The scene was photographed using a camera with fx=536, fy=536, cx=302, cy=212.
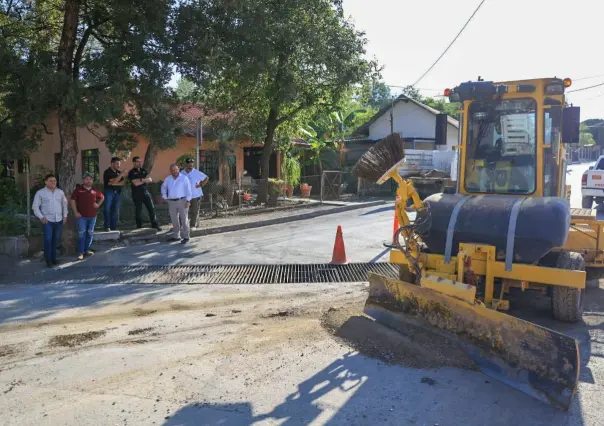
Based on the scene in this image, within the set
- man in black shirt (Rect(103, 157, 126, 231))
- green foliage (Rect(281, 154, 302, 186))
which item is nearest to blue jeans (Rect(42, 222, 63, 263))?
man in black shirt (Rect(103, 157, 126, 231))

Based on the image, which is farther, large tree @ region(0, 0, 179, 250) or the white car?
the white car

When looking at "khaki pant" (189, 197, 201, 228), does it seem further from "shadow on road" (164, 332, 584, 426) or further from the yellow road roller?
"shadow on road" (164, 332, 584, 426)

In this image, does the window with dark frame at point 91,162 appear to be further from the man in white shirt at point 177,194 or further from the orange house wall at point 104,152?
the man in white shirt at point 177,194

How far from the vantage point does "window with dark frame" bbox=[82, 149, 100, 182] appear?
19188mm

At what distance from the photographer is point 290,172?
2342cm

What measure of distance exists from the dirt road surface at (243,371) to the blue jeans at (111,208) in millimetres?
5198

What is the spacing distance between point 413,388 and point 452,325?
1020mm

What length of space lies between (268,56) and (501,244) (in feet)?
25.9

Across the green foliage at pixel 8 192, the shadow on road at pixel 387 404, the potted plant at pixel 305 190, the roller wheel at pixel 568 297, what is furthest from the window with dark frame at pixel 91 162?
the roller wheel at pixel 568 297

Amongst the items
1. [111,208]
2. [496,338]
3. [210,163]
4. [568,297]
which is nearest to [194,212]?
[111,208]

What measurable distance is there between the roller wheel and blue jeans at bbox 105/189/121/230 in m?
9.57

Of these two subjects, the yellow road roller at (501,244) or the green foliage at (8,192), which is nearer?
the yellow road roller at (501,244)

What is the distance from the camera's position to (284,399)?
430cm

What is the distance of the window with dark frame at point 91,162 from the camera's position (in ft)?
63.0
